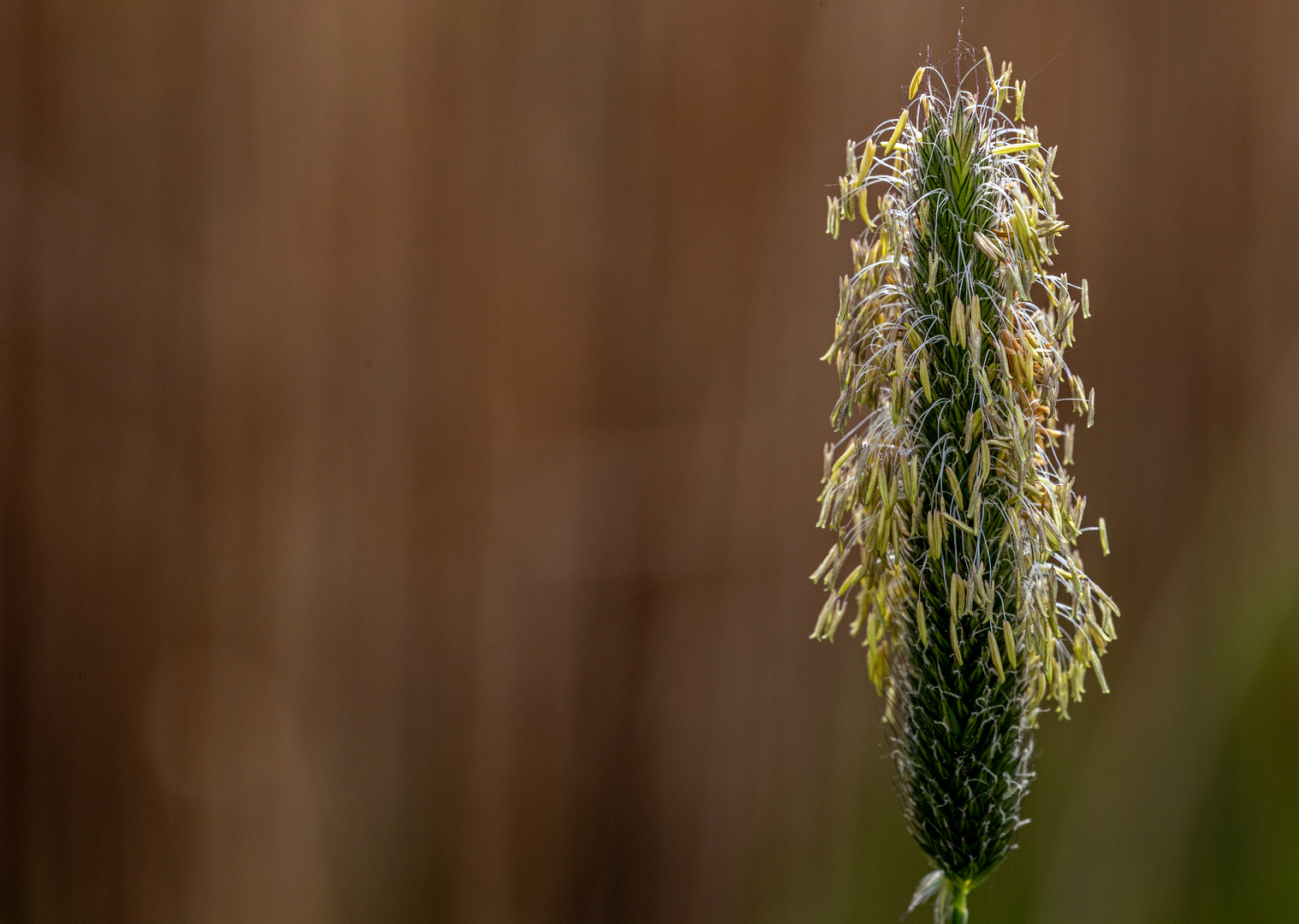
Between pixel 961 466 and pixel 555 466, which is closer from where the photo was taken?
pixel 961 466

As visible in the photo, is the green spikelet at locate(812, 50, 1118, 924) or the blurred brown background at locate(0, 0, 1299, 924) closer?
the green spikelet at locate(812, 50, 1118, 924)

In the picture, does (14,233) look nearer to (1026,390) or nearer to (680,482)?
(680,482)

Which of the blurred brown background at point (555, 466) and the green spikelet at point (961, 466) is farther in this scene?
the blurred brown background at point (555, 466)

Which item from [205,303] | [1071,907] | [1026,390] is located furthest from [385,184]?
[1071,907]
